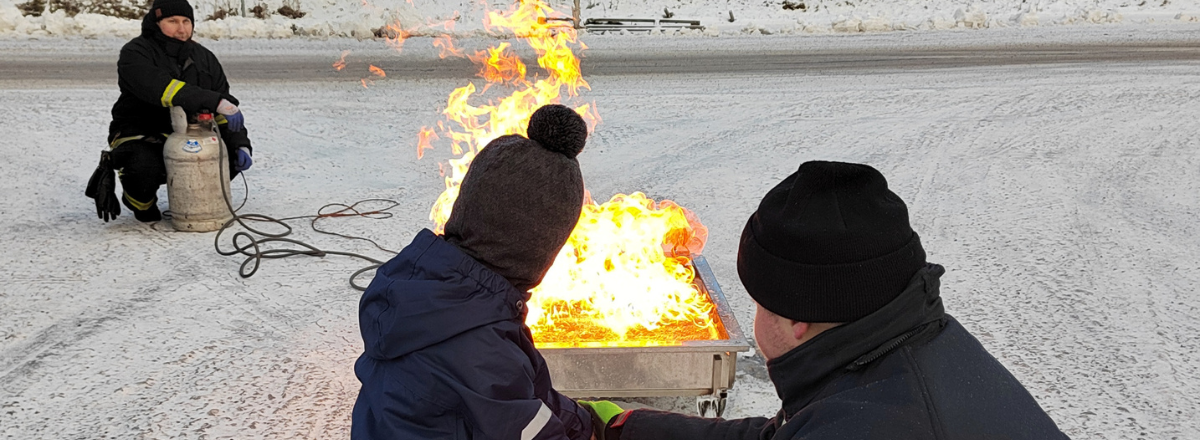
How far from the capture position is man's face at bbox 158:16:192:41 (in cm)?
586

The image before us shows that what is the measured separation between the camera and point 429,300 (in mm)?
2291

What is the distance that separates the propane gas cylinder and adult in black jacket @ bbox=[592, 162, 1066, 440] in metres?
4.97

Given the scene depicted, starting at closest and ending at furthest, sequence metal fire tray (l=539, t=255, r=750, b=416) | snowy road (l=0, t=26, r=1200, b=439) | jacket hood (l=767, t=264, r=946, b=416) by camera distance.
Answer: jacket hood (l=767, t=264, r=946, b=416)
metal fire tray (l=539, t=255, r=750, b=416)
snowy road (l=0, t=26, r=1200, b=439)

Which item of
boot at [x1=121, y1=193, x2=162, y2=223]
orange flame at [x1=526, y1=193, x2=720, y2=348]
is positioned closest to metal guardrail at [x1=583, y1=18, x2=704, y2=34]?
boot at [x1=121, y1=193, x2=162, y2=223]

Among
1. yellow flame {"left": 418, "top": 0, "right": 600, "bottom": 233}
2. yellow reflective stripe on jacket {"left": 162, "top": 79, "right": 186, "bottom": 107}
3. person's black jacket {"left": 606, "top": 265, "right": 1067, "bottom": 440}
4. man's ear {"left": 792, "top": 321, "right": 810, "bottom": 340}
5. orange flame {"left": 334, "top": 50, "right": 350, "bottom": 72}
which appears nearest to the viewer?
person's black jacket {"left": 606, "top": 265, "right": 1067, "bottom": 440}

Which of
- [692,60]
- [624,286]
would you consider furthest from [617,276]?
[692,60]

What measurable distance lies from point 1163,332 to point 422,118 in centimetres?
726

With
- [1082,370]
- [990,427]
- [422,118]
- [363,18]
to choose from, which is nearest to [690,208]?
[1082,370]

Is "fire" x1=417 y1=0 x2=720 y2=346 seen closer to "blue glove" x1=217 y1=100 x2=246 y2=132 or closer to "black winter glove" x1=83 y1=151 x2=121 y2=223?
"blue glove" x1=217 y1=100 x2=246 y2=132

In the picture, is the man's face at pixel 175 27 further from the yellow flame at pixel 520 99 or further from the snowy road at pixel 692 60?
the snowy road at pixel 692 60

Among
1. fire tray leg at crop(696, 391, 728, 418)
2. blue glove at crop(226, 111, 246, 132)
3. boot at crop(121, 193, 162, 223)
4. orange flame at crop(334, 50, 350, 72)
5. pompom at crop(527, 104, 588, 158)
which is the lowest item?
boot at crop(121, 193, 162, 223)

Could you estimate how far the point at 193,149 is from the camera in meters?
5.78

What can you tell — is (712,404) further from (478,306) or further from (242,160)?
(242,160)

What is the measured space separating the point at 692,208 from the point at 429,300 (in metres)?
4.52
